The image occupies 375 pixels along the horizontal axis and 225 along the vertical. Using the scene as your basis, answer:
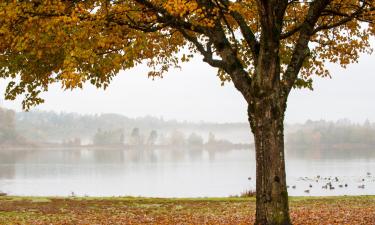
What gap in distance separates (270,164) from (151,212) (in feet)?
32.0

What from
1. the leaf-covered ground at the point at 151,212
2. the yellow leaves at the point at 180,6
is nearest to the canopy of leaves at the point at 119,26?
the yellow leaves at the point at 180,6

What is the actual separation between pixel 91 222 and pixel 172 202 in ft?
30.8

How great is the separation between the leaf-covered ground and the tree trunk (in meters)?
3.43

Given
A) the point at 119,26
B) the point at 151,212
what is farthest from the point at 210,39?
the point at 151,212

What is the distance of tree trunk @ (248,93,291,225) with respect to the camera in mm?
13867

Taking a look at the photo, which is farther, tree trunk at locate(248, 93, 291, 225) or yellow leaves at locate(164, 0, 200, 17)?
tree trunk at locate(248, 93, 291, 225)

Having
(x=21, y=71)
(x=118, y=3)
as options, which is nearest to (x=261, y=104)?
(x=118, y=3)

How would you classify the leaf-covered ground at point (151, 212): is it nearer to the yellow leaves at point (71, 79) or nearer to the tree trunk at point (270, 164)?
the tree trunk at point (270, 164)

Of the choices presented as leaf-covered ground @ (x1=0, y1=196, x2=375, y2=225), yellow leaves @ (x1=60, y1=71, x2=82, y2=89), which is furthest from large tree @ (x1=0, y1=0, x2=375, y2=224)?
leaf-covered ground @ (x1=0, y1=196, x2=375, y2=225)

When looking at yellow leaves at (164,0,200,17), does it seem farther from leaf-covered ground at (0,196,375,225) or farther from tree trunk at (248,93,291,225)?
leaf-covered ground at (0,196,375,225)

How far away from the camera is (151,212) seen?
881 inches

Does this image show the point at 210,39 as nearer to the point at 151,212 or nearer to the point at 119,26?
the point at 119,26

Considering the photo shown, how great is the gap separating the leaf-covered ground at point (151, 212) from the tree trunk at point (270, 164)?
3431mm

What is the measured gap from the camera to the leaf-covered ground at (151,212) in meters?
18.4
